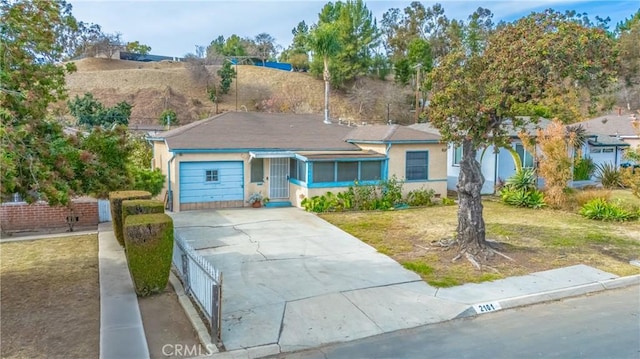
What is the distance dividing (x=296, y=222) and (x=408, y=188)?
6151 millimetres

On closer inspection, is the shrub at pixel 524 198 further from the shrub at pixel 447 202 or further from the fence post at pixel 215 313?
the fence post at pixel 215 313

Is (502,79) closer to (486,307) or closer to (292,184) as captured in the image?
(486,307)

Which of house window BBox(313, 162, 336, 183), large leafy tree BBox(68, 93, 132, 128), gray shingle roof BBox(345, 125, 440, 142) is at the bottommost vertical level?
house window BBox(313, 162, 336, 183)

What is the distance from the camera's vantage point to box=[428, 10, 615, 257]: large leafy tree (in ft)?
30.3

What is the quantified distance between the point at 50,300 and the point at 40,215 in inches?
274

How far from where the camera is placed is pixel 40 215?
44.5 feet

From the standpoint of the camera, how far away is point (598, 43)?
361 inches

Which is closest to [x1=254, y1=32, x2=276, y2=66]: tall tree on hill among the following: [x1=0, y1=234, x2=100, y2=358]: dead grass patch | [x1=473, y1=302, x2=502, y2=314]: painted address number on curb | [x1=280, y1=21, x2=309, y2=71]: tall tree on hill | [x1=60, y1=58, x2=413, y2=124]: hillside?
[x1=280, y1=21, x2=309, y2=71]: tall tree on hill

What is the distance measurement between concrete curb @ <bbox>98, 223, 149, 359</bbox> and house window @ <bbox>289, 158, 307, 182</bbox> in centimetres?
824

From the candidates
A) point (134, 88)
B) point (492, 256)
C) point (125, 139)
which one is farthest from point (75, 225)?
point (134, 88)

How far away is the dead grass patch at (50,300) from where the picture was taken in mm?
6094

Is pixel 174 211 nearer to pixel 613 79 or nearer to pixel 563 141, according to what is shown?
pixel 613 79

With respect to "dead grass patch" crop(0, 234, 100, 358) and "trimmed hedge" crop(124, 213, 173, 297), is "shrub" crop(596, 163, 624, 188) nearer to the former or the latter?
"trimmed hedge" crop(124, 213, 173, 297)

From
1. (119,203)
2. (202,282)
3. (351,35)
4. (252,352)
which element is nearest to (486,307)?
(252,352)
